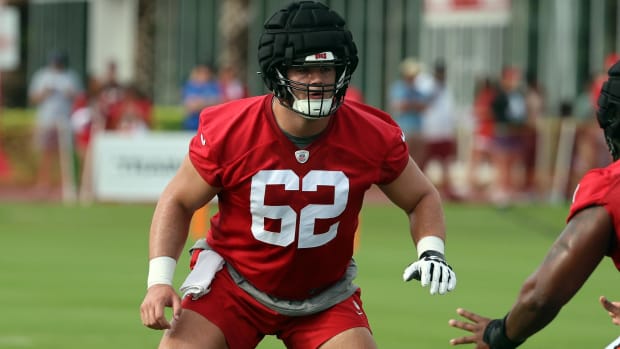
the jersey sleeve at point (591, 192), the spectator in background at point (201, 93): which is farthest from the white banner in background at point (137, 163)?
the jersey sleeve at point (591, 192)

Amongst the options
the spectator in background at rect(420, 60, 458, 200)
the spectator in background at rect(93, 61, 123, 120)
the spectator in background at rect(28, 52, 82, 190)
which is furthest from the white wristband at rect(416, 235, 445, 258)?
the spectator in background at rect(93, 61, 123, 120)

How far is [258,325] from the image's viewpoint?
594 centimetres

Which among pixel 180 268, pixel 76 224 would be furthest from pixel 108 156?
pixel 180 268

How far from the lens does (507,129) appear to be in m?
21.0

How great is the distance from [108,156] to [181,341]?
12.3 metres

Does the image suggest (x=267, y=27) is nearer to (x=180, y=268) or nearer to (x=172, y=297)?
(x=172, y=297)

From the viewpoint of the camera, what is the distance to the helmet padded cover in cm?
566

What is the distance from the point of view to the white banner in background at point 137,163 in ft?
56.0

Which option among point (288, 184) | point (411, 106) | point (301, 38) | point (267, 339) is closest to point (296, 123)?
point (288, 184)

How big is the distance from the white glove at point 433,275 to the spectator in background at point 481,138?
1549 centimetres

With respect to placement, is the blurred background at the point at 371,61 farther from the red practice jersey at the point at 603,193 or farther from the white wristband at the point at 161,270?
the red practice jersey at the point at 603,193

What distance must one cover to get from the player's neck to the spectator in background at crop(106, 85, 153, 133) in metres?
15.7

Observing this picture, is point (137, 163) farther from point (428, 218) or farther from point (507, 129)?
point (428, 218)

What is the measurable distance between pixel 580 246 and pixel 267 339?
177 inches
